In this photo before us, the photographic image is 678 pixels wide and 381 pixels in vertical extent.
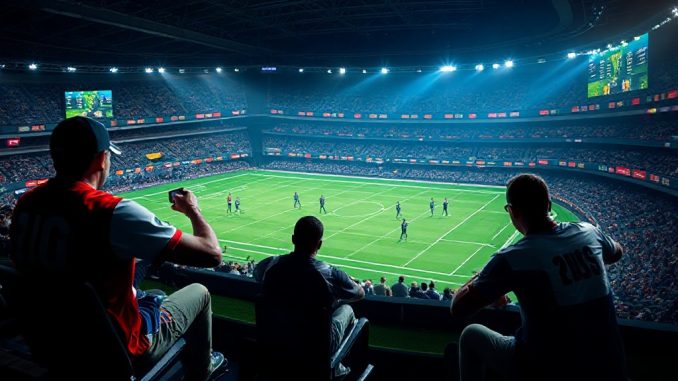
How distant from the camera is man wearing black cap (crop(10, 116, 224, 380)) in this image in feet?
9.00

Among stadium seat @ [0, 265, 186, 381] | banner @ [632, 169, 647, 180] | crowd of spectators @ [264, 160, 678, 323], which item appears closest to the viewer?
stadium seat @ [0, 265, 186, 381]

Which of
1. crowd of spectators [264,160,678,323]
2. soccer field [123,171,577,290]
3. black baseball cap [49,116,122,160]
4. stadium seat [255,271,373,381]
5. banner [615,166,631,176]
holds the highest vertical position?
black baseball cap [49,116,122,160]

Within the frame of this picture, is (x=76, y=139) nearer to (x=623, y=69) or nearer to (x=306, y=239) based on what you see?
(x=306, y=239)

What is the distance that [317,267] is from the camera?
13.0ft

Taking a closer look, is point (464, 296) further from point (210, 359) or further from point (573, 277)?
point (210, 359)

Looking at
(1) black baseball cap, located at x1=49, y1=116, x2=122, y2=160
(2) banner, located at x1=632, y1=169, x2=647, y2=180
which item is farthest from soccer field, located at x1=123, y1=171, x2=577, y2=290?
(1) black baseball cap, located at x1=49, y1=116, x2=122, y2=160

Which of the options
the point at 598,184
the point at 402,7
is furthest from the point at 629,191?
the point at 402,7

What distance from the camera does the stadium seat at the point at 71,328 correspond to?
105 inches

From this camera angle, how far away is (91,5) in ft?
121

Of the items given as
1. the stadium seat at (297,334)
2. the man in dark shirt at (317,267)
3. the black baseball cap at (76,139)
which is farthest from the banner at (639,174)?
the black baseball cap at (76,139)

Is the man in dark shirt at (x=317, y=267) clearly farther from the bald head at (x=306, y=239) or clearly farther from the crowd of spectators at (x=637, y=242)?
the crowd of spectators at (x=637, y=242)

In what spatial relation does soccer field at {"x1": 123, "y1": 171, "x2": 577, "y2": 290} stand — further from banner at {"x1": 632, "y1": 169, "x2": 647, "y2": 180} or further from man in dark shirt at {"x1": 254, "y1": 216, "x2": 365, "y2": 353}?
man in dark shirt at {"x1": 254, "y1": 216, "x2": 365, "y2": 353}

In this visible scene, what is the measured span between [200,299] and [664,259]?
25.9 metres

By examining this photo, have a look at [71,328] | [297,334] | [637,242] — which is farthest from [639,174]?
[71,328]
